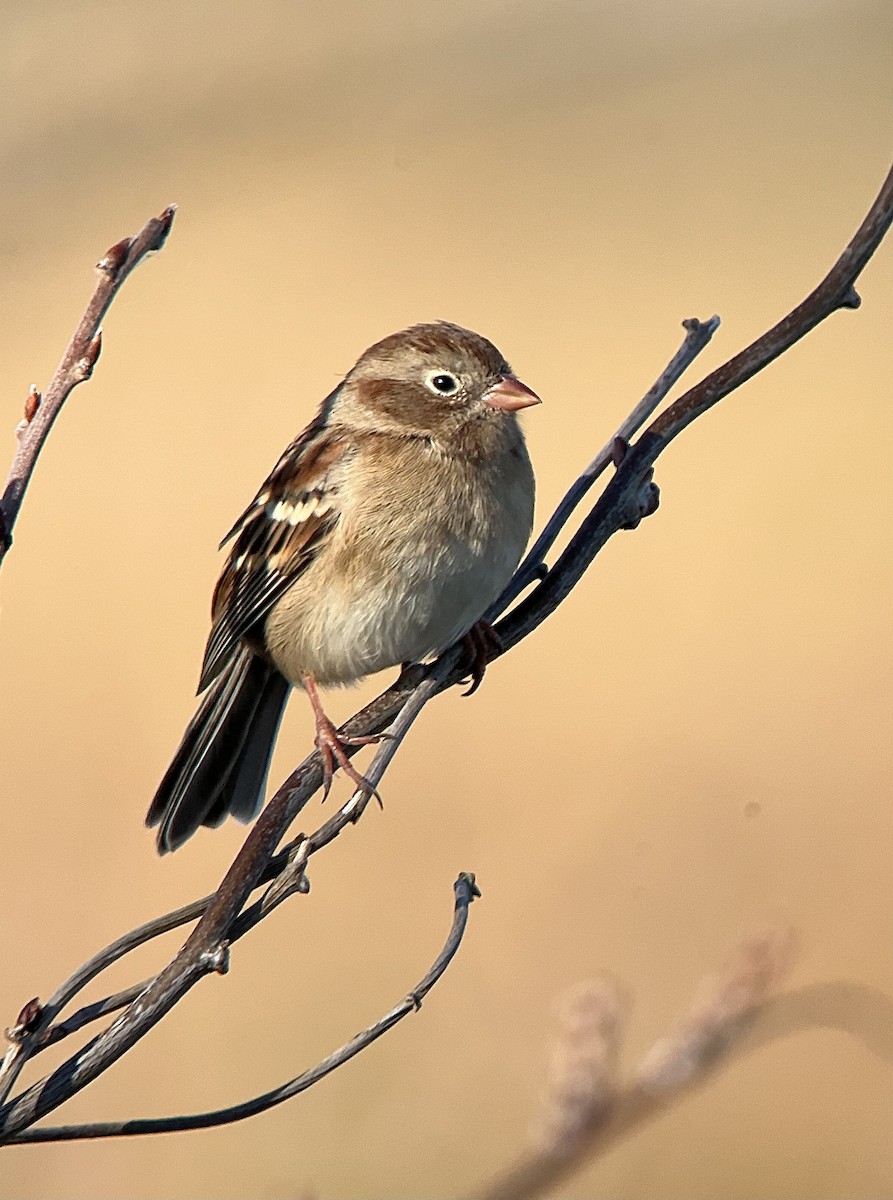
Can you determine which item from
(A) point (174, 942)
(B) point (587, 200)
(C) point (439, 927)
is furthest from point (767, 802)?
(B) point (587, 200)

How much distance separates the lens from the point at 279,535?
286 centimetres

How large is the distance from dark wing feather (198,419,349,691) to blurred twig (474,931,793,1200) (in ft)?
4.44

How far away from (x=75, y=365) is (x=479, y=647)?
1491mm

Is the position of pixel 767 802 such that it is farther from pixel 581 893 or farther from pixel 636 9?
pixel 636 9

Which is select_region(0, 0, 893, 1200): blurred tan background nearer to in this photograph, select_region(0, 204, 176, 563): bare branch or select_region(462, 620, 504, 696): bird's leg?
select_region(462, 620, 504, 696): bird's leg

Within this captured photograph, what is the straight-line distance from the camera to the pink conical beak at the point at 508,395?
274 cm

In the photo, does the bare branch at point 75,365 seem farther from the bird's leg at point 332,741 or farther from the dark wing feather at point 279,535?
the dark wing feather at point 279,535

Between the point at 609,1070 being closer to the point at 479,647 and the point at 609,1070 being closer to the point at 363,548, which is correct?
the point at 479,647

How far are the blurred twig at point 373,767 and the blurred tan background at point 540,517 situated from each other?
98.0 inches

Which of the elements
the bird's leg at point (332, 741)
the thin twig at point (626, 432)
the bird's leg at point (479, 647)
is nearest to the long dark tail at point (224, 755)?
the bird's leg at point (332, 741)

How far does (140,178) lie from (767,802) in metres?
5.37

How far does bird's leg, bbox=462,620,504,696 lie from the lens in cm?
244

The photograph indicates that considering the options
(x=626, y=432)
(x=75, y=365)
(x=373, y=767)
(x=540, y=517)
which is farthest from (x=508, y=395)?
(x=540, y=517)

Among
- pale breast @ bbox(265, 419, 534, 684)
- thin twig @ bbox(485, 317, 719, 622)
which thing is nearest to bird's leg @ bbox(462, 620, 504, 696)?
pale breast @ bbox(265, 419, 534, 684)
